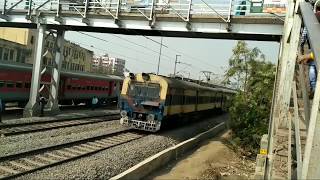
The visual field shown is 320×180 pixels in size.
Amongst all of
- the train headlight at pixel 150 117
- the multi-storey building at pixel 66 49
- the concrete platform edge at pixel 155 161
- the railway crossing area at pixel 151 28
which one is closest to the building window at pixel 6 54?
the multi-storey building at pixel 66 49

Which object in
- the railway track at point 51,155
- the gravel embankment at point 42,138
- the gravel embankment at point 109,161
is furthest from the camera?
the gravel embankment at point 42,138

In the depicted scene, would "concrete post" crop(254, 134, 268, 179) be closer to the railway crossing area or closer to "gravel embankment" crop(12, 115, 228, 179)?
the railway crossing area

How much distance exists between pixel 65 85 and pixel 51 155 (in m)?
18.3

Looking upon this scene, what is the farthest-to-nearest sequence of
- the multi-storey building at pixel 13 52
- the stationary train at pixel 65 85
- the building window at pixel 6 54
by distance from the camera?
the building window at pixel 6 54 → the multi-storey building at pixel 13 52 → the stationary train at pixel 65 85

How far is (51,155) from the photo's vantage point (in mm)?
12469

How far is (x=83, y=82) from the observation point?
33062mm

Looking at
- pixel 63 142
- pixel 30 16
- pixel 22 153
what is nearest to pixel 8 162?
pixel 22 153

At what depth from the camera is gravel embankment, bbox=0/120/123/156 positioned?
12.9 metres

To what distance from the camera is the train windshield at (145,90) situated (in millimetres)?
20141

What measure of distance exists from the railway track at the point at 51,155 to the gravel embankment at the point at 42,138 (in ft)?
1.29

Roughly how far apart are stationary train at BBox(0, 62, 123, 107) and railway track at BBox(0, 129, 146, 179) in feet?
30.5

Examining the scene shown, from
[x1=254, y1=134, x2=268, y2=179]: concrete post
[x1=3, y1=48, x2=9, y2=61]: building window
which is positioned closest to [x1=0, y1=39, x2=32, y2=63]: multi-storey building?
[x1=3, y1=48, x2=9, y2=61]: building window

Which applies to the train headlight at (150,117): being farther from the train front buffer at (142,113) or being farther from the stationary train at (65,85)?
the stationary train at (65,85)

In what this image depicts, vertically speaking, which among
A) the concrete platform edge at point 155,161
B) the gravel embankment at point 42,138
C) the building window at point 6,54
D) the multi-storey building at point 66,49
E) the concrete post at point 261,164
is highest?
the multi-storey building at point 66,49
